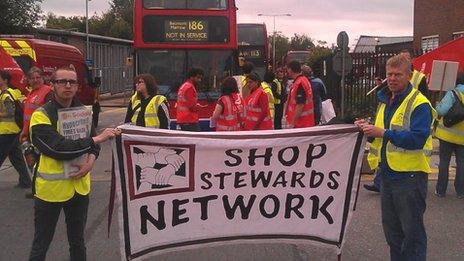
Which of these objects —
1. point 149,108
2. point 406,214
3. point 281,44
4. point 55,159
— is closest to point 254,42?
point 149,108

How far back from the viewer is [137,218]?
455cm

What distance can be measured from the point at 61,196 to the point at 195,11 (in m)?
9.45

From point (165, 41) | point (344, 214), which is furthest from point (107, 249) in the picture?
point (165, 41)

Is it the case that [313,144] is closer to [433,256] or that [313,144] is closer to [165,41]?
[433,256]

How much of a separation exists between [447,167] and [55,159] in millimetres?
5917

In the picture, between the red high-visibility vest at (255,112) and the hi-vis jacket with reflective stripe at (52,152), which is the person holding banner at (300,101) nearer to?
the red high-visibility vest at (255,112)

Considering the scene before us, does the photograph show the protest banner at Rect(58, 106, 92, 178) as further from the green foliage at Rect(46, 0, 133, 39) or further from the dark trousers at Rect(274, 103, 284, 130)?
the green foliage at Rect(46, 0, 133, 39)

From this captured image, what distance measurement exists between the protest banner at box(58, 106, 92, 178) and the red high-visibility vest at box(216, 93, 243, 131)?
4409mm

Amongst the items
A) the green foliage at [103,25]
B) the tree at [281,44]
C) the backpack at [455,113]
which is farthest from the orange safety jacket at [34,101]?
the tree at [281,44]

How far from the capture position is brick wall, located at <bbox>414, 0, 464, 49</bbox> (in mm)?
27875

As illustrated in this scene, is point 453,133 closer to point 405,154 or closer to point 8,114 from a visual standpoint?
point 405,154

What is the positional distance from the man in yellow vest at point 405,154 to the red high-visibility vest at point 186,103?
569cm

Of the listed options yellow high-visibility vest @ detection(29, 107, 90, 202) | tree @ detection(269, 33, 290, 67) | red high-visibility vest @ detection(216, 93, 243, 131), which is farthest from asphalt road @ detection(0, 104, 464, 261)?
tree @ detection(269, 33, 290, 67)

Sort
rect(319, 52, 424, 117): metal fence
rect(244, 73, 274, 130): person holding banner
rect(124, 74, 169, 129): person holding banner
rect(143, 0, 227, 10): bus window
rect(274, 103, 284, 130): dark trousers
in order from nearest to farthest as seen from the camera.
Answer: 1. rect(124, 74, 169, 129): person holding banner
2. rect(244, 73, 274, 130): person holding banner
3. rect(143, 0, 227, 10): bus window
4. rect(274, 103, 284, 130): dark trousers
5. rect(319, 52, 424, 117): metal fence
